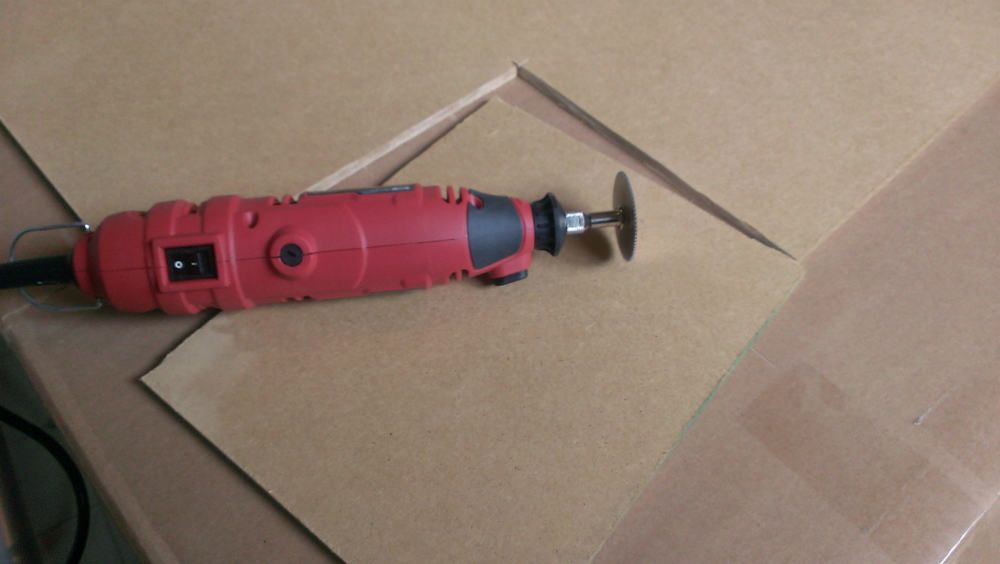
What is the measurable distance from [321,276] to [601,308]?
30 centimetres

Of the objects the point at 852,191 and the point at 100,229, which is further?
the point at 852,191

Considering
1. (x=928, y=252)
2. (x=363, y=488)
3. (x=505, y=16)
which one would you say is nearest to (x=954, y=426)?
(x=928, y=252)

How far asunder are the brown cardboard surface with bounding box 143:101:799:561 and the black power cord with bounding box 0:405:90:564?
0.29m

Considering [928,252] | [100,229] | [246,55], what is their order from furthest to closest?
[246,55]
[928,252]
[100,229]

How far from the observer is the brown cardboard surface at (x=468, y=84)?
2.53 feet

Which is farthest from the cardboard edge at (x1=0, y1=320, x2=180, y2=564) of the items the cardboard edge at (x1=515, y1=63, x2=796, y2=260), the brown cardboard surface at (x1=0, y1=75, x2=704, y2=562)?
the cardboard edge at (x1=515, y1=63, x2=796, y2=260)

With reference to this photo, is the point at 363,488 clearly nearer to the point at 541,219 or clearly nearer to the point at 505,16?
the point at 541,219

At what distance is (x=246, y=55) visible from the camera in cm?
86

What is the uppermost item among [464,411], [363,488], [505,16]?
[505,16]

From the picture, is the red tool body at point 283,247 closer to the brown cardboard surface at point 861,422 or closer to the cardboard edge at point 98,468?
the cardboard edge at point 98,468

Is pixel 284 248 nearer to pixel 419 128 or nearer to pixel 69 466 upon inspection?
pixel 419 128

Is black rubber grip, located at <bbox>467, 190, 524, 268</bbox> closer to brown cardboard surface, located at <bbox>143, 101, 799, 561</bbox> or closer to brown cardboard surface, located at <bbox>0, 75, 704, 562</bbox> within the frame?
brown cardboard surface, located at <bbox>143, 101, 799, 561</bbox>

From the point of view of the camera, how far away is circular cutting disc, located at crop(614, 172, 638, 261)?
0.64 meters

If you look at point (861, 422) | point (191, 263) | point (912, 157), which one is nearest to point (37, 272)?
point (191, 263)
